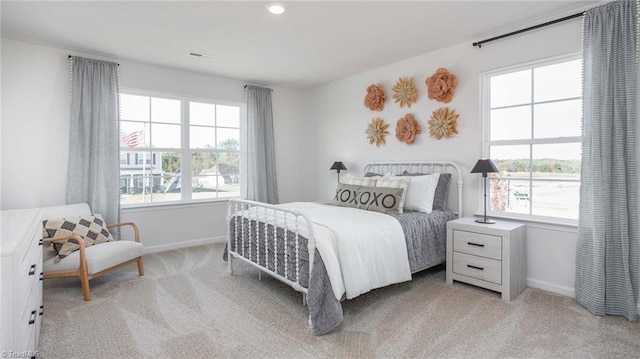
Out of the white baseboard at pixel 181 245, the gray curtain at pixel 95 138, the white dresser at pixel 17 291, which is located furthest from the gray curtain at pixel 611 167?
the gray curtain at pixel 95 138

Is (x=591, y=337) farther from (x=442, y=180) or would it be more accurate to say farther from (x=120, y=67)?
(x=120, y=67)

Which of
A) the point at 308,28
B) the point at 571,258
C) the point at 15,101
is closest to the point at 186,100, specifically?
the point at 15,101

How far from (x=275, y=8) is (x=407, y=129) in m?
2.16

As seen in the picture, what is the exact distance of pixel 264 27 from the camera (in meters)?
3.17

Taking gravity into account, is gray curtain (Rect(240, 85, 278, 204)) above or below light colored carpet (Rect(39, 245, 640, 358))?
above

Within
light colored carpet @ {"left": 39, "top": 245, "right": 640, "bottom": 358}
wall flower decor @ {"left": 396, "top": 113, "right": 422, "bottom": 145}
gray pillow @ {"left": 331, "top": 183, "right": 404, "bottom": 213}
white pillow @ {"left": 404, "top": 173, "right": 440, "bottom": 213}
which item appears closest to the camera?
light colored carpet @ {"left": 39, "top": 245, "right": 640, "bottom": 358}

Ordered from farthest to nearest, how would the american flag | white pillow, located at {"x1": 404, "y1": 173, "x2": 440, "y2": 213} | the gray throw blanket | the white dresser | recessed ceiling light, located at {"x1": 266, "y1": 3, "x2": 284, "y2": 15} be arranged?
the american flag
white pillow, located at {"x1": 404, "y1": 173, "x2": 440, "y2": 213}
recessed ceiling light, located at {"x1": 266, "y1": 3, "x2": 284, "y2": 15}
the gray throw blanket
the white dresser

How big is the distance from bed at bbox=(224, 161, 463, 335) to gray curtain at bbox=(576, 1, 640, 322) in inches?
46.7

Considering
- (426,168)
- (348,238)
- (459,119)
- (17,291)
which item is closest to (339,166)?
(426,168)

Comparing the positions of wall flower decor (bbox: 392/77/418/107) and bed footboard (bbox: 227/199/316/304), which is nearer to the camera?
bed footboard (bbox: 227/199/316/304)

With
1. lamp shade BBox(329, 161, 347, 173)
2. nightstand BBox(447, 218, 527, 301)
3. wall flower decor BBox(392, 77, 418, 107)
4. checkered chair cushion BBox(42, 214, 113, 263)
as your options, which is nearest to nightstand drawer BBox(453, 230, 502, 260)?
nightstand BBox(447, 218, 527, 301)

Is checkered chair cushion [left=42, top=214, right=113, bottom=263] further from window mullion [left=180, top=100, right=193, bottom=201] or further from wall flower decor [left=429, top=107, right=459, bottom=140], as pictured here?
wall flower decor [left=429, top=107, right=459, bottom=140]

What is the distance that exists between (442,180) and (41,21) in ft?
13.9

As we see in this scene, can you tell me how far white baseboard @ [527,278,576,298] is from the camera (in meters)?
A: 2.88
